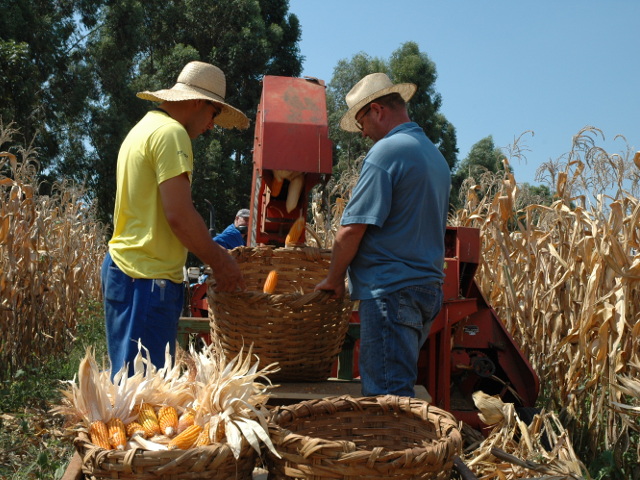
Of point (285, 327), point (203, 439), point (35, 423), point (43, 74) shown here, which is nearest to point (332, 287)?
point (285, 327)

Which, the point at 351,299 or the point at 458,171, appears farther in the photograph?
the point at 458,171

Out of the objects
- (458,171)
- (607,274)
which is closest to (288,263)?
(607,274)

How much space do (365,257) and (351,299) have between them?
250 mm

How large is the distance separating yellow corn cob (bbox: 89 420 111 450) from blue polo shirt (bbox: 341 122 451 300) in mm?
1454

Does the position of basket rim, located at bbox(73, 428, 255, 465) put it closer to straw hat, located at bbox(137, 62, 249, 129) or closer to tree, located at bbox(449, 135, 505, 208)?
straw hat, located at bbox(137, 62, 249, 129)

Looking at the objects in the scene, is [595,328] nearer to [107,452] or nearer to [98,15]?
[107,452]

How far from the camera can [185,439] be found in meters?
2.04

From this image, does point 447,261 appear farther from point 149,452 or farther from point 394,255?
point 149,452

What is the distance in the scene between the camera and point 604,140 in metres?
5.03

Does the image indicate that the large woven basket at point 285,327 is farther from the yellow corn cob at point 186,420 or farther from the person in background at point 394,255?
the yellow corn cob at point 186,420

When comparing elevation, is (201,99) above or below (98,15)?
below

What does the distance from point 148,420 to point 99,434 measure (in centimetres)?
16

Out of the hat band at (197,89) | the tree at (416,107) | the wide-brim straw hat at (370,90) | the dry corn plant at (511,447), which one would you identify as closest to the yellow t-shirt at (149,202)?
the hat band at (197,89)

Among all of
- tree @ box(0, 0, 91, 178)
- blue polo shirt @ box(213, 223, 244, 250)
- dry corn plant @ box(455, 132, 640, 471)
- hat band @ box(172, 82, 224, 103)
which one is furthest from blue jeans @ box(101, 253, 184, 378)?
tree @ box(0, 0, 91, 178)
